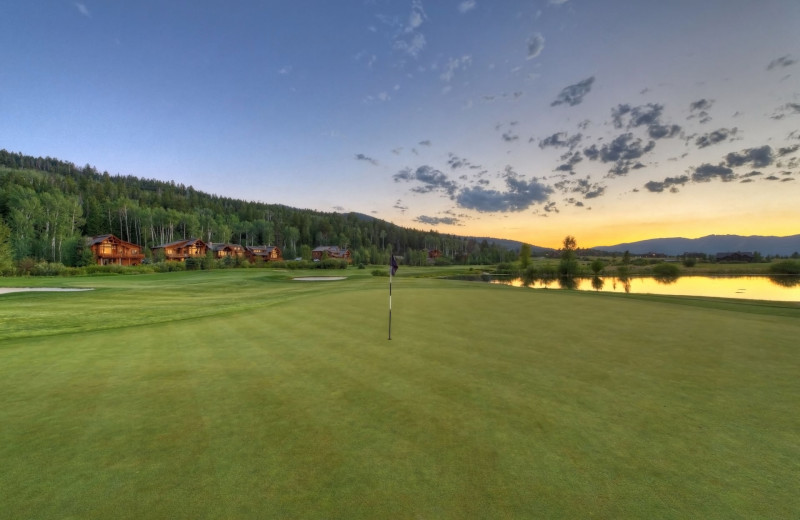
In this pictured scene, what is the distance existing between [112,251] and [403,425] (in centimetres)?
9222

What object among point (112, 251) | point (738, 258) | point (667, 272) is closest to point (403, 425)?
point (667, 272)

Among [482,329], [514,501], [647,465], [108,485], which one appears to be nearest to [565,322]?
[482,329]

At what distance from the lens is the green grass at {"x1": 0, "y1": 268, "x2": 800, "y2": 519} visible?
3404 mm

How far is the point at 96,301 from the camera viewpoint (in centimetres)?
1942

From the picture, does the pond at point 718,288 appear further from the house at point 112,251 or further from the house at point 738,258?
the house at point 112,251

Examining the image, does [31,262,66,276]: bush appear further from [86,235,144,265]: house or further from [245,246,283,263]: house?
[245,246,283,263]: house

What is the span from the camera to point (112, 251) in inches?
2884

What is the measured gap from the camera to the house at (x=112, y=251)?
69025mm

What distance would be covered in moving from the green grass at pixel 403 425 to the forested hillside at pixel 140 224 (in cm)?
908

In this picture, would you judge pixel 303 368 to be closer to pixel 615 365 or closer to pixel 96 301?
pixel 615 365

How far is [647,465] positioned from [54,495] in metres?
6.45

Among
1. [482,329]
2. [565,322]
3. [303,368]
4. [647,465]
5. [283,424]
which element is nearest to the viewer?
[647,465]

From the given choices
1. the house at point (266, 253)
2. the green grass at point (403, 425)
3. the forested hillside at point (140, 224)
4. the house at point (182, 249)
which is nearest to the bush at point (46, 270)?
the forested hillside at point (140, 224)

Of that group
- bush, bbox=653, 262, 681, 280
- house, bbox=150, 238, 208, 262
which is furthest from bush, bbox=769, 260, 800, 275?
house, bbox=150, 238, 208, 262
